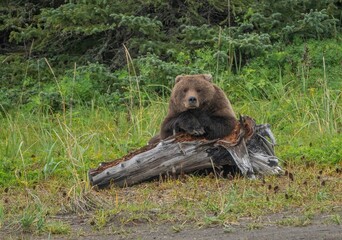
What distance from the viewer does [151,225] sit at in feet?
21.2

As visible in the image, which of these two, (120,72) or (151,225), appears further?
(120,72)

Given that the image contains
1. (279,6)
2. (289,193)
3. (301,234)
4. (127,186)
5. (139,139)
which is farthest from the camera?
(279,6)

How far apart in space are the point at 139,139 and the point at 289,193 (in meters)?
2.91

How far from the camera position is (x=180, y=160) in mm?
7844

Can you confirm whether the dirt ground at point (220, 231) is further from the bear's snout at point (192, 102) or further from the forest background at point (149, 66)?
the forest background at point (149, 66)

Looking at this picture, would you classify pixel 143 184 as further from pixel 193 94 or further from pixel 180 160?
pixel 193 94

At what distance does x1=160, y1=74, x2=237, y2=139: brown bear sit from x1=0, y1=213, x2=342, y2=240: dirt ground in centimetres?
163

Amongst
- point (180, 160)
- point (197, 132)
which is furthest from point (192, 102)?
point (180, 160)

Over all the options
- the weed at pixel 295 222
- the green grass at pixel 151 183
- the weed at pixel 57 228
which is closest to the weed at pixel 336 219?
the green grass at pixel 151 183

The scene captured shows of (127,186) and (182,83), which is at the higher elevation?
(182,83)

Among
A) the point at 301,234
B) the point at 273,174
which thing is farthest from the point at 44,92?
the point at 301,234

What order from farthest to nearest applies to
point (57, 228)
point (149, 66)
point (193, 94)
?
point (149, 66), point (193, 94), point (57, 228)

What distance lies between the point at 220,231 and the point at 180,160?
1793 millimetres

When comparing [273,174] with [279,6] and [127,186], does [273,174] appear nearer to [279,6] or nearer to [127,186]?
[127,186]
